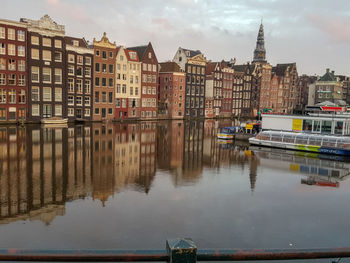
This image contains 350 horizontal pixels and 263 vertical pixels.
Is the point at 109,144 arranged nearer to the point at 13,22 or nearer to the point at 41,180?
the point at 41,180

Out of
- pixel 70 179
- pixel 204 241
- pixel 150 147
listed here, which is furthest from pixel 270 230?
pixel 150 147

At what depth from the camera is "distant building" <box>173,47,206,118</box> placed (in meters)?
101

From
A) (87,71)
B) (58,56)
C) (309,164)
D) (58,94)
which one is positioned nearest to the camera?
(309,164)

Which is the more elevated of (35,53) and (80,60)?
(35,53)

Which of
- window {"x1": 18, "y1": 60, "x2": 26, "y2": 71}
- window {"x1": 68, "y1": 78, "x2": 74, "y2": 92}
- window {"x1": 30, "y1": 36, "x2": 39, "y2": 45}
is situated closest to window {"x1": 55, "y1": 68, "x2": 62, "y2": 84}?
window {"x1": 68, "y1": 78, "x2": 74, "y2": 92}

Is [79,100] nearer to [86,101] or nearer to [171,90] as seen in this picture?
[86,101]

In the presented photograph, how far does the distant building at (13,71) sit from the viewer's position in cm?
6450

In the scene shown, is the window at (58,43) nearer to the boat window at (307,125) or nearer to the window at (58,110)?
the window at (58,110)

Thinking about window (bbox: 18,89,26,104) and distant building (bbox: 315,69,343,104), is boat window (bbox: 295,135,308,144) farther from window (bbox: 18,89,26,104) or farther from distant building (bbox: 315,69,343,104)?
distant building (bbox: 315,69,343,104)

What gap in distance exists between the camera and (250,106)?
125m

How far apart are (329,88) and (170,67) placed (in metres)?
74.6

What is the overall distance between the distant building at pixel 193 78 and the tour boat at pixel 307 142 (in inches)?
2178

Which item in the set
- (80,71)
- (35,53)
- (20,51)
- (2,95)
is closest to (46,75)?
(35,53)

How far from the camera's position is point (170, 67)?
320ft
